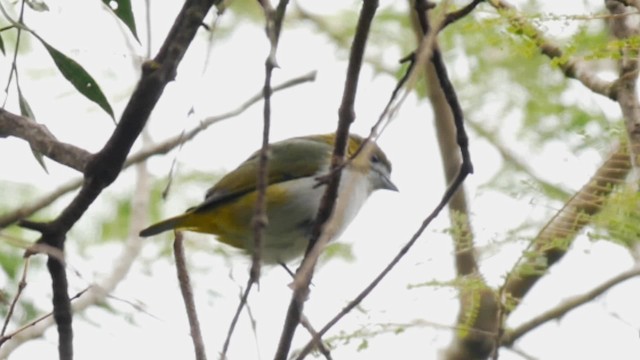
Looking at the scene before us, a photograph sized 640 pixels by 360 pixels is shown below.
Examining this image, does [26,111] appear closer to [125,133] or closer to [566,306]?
[125,133]

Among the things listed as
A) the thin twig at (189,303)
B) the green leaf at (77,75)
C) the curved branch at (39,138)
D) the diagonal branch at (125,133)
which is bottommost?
the thin twig at (189,303)

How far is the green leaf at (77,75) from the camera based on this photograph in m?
2.91

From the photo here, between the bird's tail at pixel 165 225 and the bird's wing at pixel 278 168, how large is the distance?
7 centimetres

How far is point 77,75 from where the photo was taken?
2.91 metres

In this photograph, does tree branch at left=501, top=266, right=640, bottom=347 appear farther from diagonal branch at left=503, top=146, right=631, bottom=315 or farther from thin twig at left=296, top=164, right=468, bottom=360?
thin twig at left=296, top=164, right=468, bottom=360

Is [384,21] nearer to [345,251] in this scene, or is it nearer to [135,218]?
[345,251]

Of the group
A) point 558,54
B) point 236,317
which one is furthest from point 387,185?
point 236,317

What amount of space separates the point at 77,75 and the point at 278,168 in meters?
2.44

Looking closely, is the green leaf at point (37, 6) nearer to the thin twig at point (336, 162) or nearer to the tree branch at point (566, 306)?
the thin twig at point (336, 162)

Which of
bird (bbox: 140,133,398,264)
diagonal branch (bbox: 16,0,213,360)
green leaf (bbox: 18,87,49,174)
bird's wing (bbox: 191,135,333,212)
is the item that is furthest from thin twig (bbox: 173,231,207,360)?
bird's wing (bbox: 191,135,333,212)

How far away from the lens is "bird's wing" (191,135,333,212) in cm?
511

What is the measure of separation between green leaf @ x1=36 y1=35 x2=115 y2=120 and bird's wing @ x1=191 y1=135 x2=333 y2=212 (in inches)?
82.2

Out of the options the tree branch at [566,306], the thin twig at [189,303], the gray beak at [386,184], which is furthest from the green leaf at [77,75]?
the gray beak at [386,184]

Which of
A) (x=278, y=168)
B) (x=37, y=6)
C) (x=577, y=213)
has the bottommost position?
(x=577, y=213)
